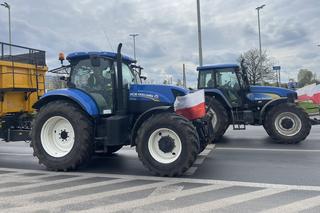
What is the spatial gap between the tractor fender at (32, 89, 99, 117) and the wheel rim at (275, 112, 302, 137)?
21.0 ft

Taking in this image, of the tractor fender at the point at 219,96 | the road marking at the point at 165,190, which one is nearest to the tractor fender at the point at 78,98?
the road marking at the point at 165,190

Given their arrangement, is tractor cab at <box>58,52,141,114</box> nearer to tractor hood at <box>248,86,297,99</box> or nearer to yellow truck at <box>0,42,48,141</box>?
yellow truck at <box>0,42,48,141</box>

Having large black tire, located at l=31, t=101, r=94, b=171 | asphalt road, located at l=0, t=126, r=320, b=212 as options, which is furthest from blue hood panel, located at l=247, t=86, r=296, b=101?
large black tire, located at l=31, t=101, r=94, b=171

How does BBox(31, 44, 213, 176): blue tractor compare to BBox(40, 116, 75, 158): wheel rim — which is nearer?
BBox(31, 44, 213, 176): blue tractor

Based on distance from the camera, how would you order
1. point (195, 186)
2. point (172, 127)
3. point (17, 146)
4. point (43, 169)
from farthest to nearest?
point (17, 146)
point (43, 169)
point (172, 127)
point (195, 186)

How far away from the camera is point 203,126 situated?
852 centimetres

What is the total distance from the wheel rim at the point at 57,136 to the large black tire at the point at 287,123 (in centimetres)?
657

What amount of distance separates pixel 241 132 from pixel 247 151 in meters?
5.17

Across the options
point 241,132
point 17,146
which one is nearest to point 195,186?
point 17,146

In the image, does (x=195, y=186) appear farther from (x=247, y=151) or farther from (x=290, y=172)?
(x=247, y=151)

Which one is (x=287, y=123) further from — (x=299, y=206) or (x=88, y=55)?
(x=299, y=206)

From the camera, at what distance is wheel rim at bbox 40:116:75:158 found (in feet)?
28.6

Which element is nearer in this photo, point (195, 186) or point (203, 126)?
point (195, 186)

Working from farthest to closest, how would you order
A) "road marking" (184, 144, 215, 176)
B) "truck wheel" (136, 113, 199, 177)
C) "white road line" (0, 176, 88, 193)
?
"road marking" (184, 144, 215, 176), "truck wheel" (136, 113, 199, 177), "white road line" (0, 176, 88, 193)
